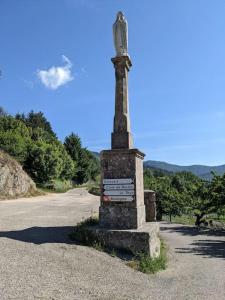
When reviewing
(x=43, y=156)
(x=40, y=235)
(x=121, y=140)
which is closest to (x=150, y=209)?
(x=121, y=140)

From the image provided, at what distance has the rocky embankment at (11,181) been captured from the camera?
2489 cm

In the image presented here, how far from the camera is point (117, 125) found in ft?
34.0

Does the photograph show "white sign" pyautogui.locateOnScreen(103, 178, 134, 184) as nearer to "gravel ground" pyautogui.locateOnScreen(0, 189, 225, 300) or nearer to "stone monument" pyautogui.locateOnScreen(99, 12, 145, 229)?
"stone monument" pyautogui.locateOnScreen(99, 12, 145, 229)

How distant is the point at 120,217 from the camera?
963 centimetres

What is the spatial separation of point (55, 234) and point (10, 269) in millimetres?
3756

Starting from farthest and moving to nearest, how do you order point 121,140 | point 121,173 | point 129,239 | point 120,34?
point 120,34 < point 121,140 < point 121,173 < point 129,239

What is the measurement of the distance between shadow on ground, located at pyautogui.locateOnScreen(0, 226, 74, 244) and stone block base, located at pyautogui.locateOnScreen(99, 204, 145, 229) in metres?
1.09

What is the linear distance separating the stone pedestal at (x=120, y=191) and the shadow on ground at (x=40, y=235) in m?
1.18

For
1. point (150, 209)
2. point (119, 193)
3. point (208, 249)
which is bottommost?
point (208, 249)

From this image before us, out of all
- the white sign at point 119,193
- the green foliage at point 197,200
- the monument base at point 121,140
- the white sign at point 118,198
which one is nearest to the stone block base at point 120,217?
the white sign at point 118,198

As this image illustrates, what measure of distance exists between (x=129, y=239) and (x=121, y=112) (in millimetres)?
3507

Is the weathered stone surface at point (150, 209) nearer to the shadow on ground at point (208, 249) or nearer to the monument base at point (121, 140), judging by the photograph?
the shadow on ground at point (208, 249)

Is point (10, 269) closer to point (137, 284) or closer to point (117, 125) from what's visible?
point (137, 284)

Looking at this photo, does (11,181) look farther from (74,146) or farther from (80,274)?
(74,146)
